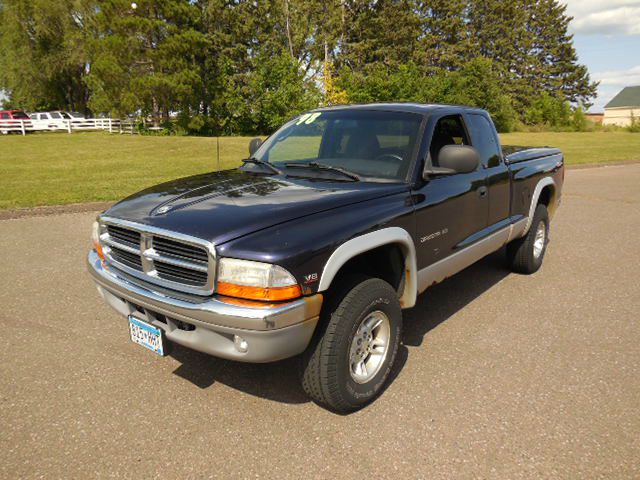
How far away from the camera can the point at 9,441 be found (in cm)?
262

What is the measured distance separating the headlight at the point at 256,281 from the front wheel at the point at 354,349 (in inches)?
14.7

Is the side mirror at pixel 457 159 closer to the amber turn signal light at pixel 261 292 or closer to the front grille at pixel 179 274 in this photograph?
the amber turn signal light at pixel 261 292

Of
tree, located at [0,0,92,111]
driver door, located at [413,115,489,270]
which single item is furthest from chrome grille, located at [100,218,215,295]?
tree, located at [0,0,92,111]

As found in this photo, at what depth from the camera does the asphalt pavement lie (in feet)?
8.05

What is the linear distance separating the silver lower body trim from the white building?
92849 millimetres

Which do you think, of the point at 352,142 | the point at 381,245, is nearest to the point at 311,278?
the point at 381,245

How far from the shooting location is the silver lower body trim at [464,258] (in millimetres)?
3443

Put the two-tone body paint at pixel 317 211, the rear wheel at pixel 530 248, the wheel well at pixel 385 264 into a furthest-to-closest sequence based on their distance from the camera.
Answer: the rear wheel at pixel 530 248 → the wheel well at pixel 385 264 → the two-tone body paint at pixel 317 211

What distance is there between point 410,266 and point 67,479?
224cm

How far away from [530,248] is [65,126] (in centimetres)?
3882

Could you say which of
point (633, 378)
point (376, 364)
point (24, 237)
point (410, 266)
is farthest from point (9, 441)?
point (24, 237)

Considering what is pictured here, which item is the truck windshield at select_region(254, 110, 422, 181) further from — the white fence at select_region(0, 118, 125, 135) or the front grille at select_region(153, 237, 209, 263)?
the white fence at select_region(0, 118, 125, 135)

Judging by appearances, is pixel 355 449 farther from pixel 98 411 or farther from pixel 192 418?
pixel 98 411

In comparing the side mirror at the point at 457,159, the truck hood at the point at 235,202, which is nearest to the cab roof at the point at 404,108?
the side mirror at the point at 457,159
